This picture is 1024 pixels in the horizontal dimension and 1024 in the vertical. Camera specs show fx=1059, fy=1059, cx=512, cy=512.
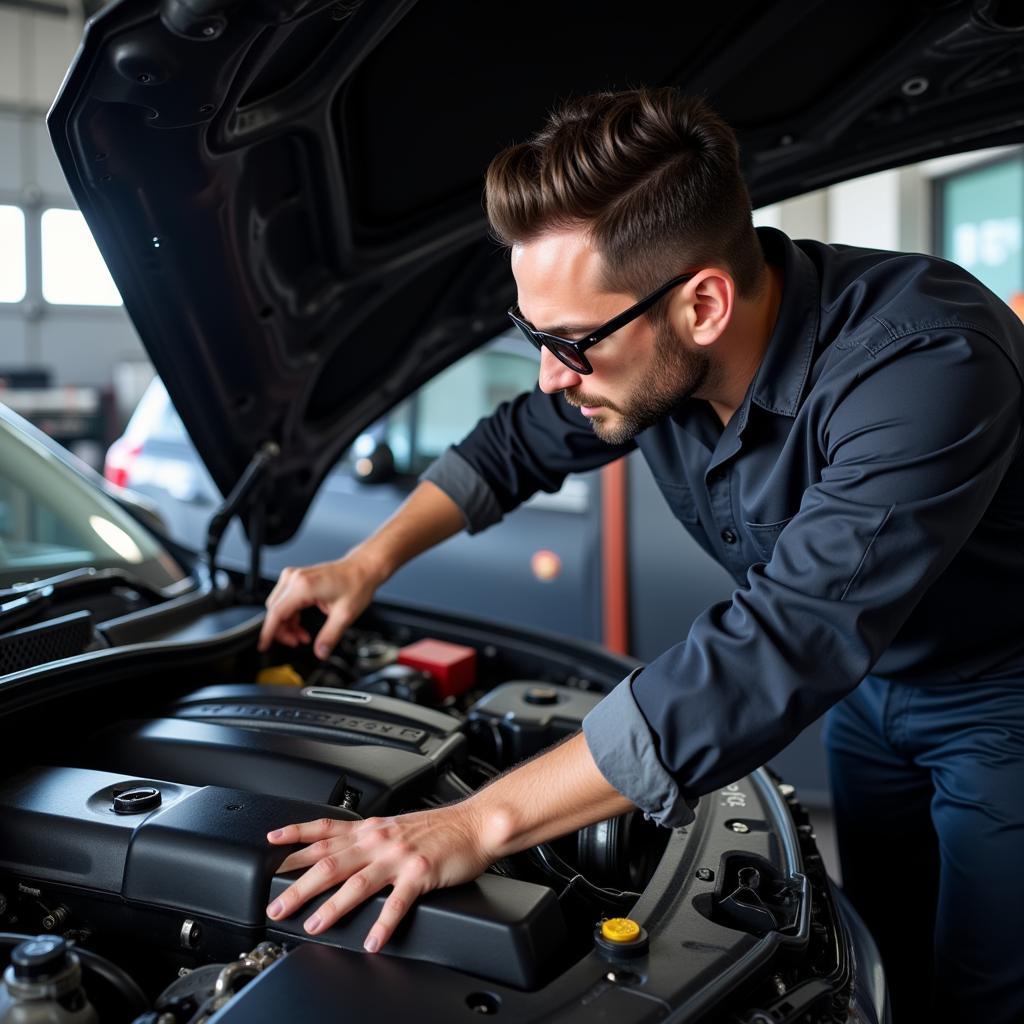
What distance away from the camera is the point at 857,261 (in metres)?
1.45

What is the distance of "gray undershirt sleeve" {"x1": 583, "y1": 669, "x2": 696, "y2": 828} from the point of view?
42.0 inches

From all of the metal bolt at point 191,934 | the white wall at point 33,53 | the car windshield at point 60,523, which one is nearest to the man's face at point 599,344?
the metal bolt at point 191,934

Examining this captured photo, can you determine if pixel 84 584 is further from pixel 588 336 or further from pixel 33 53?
pixel 33 53

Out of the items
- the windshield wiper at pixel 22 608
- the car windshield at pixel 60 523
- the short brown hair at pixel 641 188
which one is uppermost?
the short brown hair at pixel 641 188

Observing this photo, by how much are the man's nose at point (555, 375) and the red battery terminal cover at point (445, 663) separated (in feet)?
1.99

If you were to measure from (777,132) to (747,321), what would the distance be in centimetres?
51

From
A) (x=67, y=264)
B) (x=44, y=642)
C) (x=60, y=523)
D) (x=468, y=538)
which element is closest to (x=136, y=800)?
(x=44, y=642)

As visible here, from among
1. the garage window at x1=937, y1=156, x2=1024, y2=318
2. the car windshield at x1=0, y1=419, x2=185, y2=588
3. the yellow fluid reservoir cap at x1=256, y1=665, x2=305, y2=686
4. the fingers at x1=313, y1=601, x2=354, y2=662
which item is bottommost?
the yellow fluid reservoir cap at x1=256, y1=665, x2=305, y2=686

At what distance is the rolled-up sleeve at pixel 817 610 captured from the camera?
3.49 feet

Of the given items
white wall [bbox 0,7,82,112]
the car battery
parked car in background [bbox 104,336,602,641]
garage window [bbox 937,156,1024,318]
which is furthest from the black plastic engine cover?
white wall [bbox 0,7,82,112]

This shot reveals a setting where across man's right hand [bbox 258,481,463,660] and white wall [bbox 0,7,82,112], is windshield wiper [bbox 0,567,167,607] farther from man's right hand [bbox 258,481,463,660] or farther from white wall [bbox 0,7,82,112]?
white wall [bbox 0,7,82,112]

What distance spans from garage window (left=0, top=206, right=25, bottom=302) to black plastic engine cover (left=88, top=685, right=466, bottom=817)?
875cm

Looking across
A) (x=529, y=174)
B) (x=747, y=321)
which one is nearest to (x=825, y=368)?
(x=747, y=321)

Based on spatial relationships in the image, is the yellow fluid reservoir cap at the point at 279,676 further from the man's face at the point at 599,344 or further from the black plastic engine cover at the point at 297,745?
the man's face at the point at 599,344
